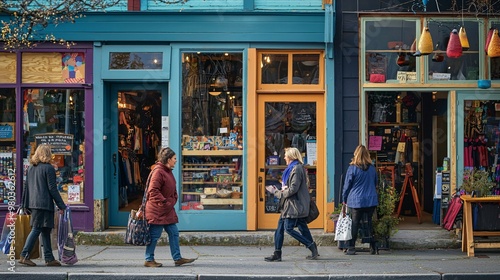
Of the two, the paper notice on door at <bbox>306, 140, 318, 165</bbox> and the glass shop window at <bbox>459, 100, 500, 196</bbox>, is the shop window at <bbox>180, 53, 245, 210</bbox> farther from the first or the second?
the glass shop window at <bbox>459, 100, 500, 196</bbox>

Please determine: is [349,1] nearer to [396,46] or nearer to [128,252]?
[396,46]

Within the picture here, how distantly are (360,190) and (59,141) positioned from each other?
559 centimetres

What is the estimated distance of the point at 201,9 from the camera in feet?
42.0

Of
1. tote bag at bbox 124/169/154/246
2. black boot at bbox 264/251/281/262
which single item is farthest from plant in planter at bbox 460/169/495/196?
tote bag at bbox 124/169/154/246

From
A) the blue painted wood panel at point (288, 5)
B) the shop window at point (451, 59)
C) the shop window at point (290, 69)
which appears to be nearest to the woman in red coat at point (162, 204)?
the shop window at point (290, 69)

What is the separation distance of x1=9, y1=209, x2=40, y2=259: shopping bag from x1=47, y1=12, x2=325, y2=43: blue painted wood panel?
3.73m

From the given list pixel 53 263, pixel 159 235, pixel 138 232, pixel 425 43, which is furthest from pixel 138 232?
pixel 425 43

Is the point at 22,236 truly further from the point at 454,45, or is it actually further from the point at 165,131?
the point at 454,45

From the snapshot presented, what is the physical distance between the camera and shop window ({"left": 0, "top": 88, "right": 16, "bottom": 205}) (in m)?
13.0

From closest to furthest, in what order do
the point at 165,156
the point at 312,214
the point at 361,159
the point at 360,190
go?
the point at 165,156 → the point at 312,214 → the point at 360,190 → the point at 361,159

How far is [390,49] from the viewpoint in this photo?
1297 cm

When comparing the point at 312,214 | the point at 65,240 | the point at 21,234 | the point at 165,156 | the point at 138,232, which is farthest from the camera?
the point at 312,214

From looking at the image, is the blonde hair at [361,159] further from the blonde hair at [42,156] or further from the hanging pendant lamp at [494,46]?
the blonde hair at [42,156]

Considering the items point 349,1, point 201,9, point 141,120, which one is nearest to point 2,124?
point 141,120
